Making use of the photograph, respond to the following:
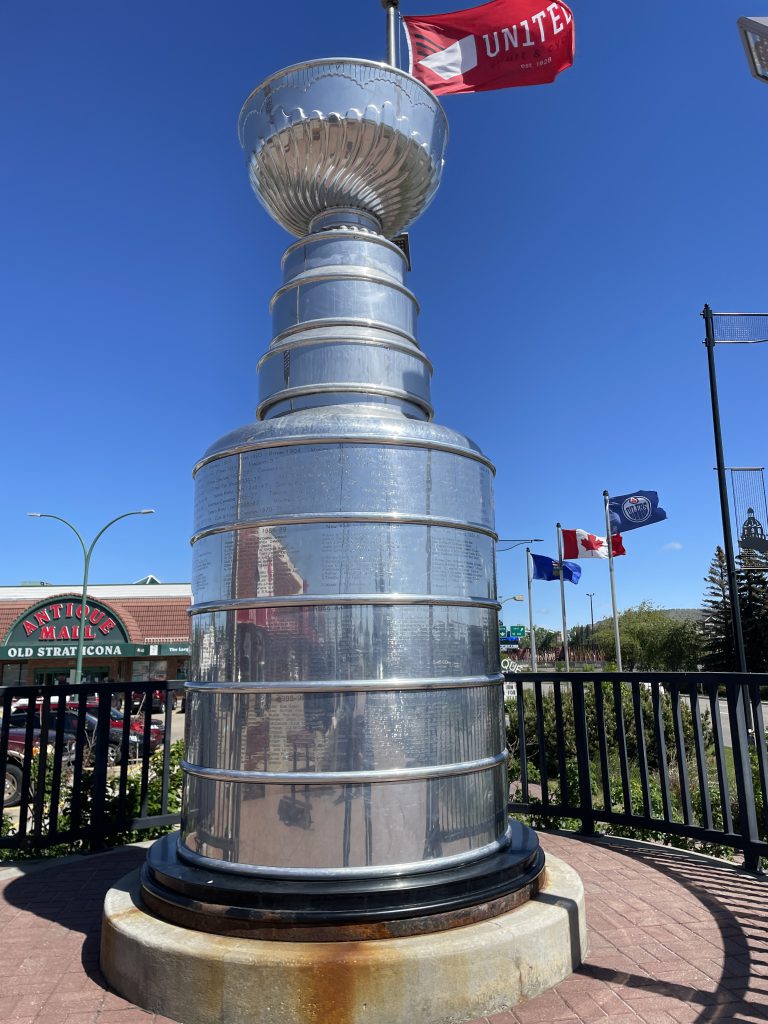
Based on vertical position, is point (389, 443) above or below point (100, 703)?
above

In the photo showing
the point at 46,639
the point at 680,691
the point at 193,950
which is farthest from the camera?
the point at 46,639

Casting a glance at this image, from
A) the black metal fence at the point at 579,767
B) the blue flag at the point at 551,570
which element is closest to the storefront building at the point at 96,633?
the blue flag at the point at 551,570

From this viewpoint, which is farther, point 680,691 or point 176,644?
point 176,644

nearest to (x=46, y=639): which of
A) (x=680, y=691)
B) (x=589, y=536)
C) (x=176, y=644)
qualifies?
(x=176, y=644)

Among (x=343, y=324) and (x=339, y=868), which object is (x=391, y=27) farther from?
(x=339, y=868)

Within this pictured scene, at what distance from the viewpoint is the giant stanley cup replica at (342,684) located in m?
3.04

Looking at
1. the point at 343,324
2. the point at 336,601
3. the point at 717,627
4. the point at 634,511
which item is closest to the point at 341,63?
the point at 343,324

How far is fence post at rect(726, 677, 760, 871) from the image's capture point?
14.4 ft

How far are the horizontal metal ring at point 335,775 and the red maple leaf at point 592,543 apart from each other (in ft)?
74.0

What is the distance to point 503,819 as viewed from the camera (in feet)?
11.9

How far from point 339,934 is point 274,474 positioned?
2090mm

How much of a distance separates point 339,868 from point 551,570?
25724 millimetres

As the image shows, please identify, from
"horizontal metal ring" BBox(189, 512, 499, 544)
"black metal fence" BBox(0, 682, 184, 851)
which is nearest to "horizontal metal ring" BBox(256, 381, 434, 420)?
"horizontal metal ring" BBox(189, 512, 499, 544)

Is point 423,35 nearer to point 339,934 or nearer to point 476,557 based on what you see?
point 476,557
